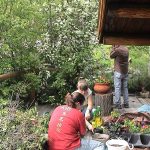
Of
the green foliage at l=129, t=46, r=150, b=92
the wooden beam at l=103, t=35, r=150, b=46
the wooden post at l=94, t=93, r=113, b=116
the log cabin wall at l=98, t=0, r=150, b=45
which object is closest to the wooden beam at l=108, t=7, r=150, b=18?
the log cabin wall at l=98, t=0, r=150, b=45

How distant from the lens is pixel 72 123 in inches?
235

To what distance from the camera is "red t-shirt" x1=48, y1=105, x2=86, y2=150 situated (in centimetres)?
597

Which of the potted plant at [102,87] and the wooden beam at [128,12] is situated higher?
the wooden beam at [128,12]

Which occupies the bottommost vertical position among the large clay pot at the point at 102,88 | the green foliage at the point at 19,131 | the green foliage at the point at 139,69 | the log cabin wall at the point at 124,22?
the green foliage at the point at 139,69

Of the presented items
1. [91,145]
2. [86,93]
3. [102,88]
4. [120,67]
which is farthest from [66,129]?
[120,67]

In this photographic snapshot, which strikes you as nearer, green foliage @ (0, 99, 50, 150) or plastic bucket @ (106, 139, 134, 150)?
green foliage @ (0, 99, 50, 150)

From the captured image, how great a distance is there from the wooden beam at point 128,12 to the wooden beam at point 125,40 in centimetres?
134

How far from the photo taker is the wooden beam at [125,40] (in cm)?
532

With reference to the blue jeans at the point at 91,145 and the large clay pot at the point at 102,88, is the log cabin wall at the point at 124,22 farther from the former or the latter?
the large clay pot at the point at 102,88

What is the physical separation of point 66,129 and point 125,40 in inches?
60.9

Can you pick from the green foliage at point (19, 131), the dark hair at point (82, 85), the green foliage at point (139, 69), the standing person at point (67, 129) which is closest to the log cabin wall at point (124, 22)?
the standing person at point (67, 129)

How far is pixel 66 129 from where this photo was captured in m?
5.98

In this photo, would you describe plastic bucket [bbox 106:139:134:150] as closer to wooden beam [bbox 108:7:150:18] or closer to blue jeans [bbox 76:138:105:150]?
A: blue jeans [bbox 76:138:105:150]

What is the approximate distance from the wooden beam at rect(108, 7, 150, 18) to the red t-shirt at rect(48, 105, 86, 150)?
2366 millimetres
